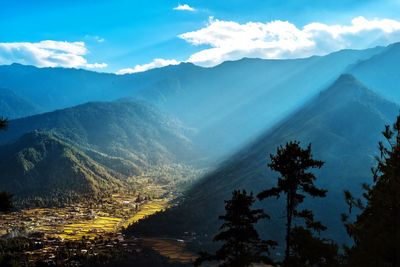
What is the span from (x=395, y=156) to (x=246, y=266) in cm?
1632

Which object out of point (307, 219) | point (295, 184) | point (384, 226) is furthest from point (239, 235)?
point (384, 226)

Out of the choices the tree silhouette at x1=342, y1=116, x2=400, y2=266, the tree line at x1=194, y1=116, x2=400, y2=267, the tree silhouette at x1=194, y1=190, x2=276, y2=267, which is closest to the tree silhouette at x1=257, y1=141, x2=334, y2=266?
the tree line at x1=194, y1=116, x2=400, y2=267

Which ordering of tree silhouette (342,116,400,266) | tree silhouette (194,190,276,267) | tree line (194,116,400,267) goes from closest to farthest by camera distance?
tree silhouette (342,116,400,266) < tree line (194,116,400,267) < tree silhouette (194,190,276,267)

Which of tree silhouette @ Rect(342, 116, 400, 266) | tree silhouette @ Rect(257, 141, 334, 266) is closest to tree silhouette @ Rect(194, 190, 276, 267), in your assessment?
tree silhouette @ Rect(257, 141, 334, 266)

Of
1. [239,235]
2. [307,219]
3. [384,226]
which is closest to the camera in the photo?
[384,226]

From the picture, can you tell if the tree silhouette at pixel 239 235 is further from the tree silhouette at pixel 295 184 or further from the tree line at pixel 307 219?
the tree silhouette at pixel 295 184

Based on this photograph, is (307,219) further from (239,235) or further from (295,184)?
(239,235)

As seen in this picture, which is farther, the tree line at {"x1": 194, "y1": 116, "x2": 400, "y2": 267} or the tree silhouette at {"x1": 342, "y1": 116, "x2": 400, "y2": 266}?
the tree line at {"x1": 194, "y1": 116, "x2": 400, "y2": 267}

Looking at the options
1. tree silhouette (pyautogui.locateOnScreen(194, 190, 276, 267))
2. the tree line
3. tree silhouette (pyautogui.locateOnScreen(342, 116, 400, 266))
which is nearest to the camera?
tree silhouette (pyautogui.locateOnScreen(342, 116, 400, 266))

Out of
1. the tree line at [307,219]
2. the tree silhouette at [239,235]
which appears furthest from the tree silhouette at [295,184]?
the tree silhouette at [239,235]

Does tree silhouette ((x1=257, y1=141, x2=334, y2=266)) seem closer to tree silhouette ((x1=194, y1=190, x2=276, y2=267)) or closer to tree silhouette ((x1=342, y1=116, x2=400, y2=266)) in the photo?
tree silhouette ((x1=194, y1=190, x2=276, y2=267))

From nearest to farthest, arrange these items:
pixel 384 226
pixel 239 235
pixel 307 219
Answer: pixel 384 226
pixel 239 235
pixel 307 219

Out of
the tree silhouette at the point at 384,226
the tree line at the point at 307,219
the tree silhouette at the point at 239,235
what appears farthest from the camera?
the tree silhouette at the point at 239,235

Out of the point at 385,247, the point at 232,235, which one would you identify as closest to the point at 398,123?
the point at 385,247
